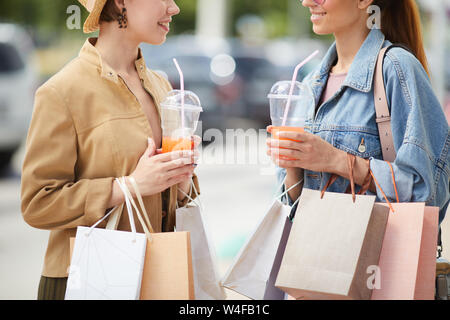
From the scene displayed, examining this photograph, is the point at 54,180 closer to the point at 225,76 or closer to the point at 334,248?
the point at 334,248

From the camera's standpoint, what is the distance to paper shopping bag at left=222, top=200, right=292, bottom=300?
248 cm

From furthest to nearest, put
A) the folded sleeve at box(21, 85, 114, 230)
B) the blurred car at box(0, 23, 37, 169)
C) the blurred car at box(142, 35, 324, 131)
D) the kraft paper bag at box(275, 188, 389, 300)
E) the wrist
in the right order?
1. the blurred car at box(142, 35, 324, 131)
2. the blurred car at box(0, 23, 37, 169)
3. the wrist
4. the folded sleeve at box(21, 85, 114, 230)
5. the kraft paper bag at box(275, 188, 389, 300)

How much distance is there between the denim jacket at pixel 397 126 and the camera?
2.35m

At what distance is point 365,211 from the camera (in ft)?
7.27

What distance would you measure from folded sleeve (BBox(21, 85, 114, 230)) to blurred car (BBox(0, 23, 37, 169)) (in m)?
7.50

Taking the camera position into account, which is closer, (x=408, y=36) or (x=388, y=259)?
(x=388, y=259)

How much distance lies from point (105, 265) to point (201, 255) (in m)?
0.53

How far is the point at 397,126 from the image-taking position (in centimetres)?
242

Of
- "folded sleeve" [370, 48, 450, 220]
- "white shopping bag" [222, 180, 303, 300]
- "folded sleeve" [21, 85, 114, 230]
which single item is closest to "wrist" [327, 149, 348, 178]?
"folded sleeve" [370, 48, 450, 220]

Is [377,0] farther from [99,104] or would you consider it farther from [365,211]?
[99,104]

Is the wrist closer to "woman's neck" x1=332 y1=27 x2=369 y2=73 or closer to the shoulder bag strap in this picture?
the shoulder bag strap

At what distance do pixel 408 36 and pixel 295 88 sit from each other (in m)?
0.63

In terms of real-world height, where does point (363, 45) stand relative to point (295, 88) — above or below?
above

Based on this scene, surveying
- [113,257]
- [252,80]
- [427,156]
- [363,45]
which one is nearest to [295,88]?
[363,45]
